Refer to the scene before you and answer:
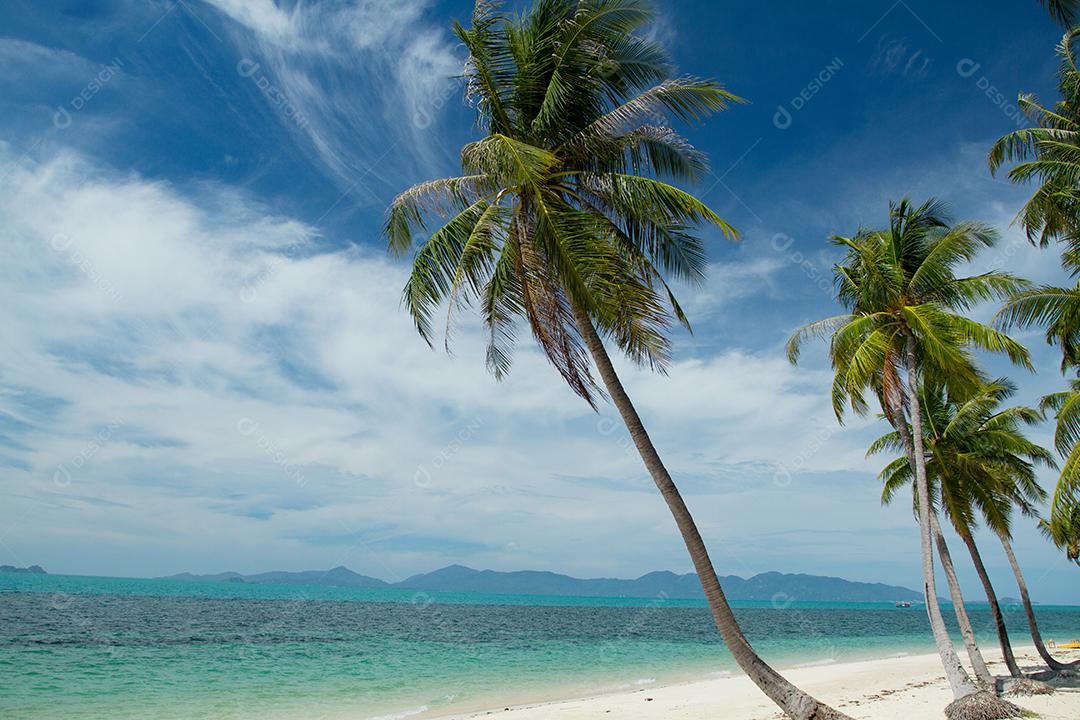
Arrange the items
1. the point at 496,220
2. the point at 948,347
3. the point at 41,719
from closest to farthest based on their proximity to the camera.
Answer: the point at 496,220 < the point at 948,347 < the point at 41,719

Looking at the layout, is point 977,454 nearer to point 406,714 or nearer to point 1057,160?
point 1057,160

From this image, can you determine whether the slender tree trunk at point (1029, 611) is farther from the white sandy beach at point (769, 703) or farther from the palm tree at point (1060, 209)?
the palm tree at point (1060, 209)

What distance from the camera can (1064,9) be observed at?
9.43 meters

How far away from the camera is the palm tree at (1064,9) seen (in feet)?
30.9

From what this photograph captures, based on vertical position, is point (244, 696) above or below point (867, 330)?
below

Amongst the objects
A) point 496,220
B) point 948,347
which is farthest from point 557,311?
point 948,347

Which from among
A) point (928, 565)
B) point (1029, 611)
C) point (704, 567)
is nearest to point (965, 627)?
point (928, 565)

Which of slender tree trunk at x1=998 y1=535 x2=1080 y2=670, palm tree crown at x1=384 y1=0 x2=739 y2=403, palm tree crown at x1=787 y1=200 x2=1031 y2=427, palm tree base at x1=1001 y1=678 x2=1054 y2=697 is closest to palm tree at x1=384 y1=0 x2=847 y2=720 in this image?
palm tree crown at x1=384 y1=0 x2=739 y2=403

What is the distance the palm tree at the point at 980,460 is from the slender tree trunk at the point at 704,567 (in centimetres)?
1049

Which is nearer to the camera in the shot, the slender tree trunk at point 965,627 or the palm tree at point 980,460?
the slender tree trunk at point 965,627

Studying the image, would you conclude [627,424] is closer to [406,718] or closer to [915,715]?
[915,715]

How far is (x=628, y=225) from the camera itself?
1003 cm

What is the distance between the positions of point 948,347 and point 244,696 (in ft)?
57.9

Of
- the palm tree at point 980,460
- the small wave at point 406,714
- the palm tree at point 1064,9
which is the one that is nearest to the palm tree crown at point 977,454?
the palm tree at point 980,460
